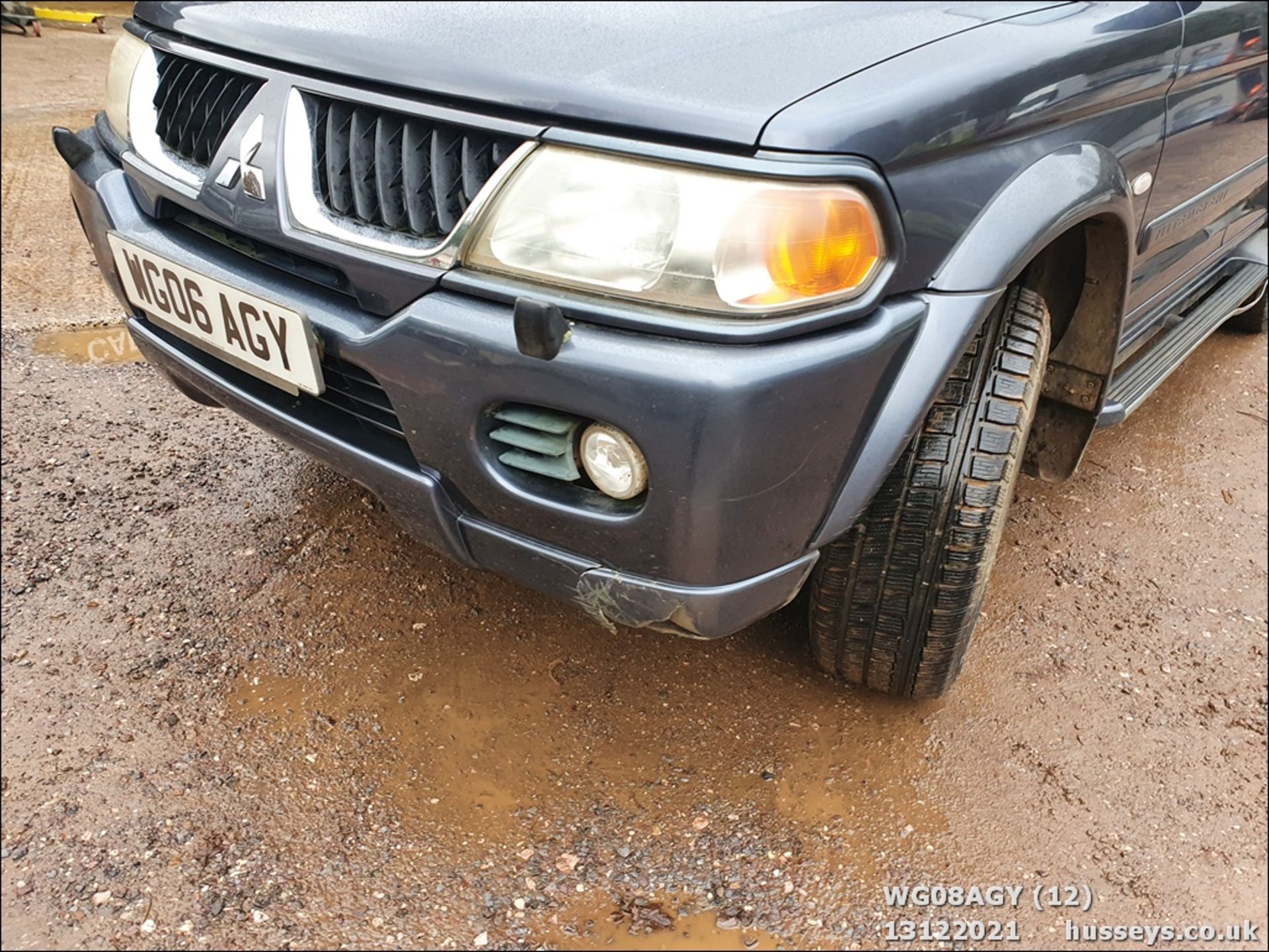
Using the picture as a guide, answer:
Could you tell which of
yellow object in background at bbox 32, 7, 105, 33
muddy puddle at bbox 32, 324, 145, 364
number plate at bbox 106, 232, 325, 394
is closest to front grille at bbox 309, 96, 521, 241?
number plate at bbox 106, 232, 325, 394

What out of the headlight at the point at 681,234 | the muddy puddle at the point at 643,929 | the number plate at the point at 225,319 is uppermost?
the headlight at the point at 681,234

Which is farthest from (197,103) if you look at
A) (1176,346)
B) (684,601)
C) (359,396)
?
(1176,346)

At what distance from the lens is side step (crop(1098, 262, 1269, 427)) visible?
230 cm

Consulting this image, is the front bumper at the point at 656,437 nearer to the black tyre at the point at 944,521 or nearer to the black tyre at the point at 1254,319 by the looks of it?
the black tyre at the point at 944,521

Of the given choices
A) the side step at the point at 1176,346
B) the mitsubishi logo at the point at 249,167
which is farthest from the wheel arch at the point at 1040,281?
the mitsubishi logo at the point at 249,167

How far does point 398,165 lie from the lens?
4.79 feet

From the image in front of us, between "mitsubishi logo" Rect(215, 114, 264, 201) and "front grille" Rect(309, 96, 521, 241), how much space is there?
0.32 feet

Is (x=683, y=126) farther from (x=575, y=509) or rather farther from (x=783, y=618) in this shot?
(x=783, y=618)

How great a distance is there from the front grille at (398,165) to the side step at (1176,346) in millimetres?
1588

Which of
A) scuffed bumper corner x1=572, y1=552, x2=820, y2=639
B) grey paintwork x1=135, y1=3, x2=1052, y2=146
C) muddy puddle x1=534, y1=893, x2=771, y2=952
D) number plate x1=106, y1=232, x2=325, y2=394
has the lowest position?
muddy puddle x1=534, y1=893, x2=771, y2=952

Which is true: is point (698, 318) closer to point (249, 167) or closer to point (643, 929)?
point (249, 167)

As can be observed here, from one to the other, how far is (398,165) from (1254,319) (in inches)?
150

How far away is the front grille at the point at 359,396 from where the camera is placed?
1.52m

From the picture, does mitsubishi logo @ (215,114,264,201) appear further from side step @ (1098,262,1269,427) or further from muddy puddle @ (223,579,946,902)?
side step @ (1098,262,1269,427)
